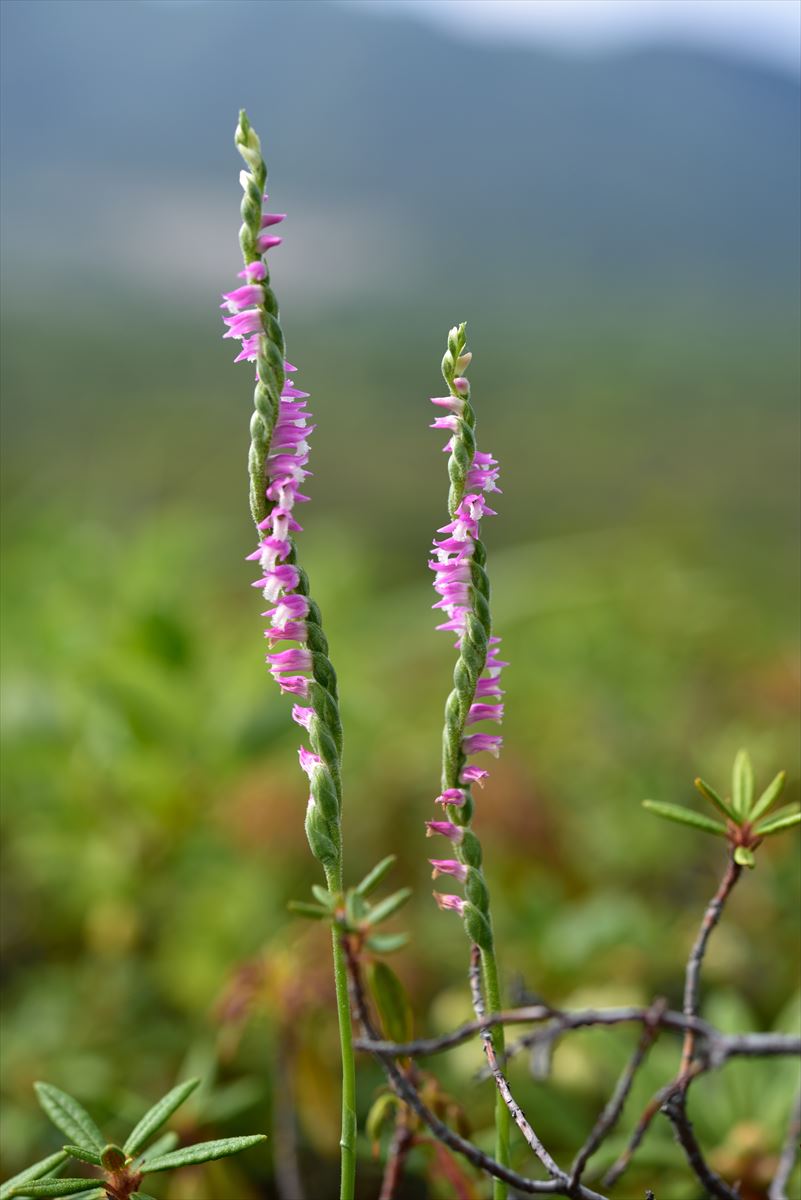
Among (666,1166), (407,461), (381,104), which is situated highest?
(381,104)

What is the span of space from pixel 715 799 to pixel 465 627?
205 mm

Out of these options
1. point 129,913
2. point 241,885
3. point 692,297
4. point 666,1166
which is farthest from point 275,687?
point 692,297

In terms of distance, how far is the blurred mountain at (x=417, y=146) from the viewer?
17.4 m

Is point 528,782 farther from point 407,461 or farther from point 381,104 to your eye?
point 381,104

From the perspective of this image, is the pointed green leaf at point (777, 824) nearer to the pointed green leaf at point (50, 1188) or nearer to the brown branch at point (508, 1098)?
the brown branch at point (508, 1098)

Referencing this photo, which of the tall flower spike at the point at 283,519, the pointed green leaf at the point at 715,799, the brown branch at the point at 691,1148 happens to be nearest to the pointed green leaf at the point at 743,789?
the pointed green leaf at the point at 715,799

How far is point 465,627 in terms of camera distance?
576 millimetres

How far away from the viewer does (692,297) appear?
55.7 feet

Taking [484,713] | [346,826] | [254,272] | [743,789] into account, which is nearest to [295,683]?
[484,713]

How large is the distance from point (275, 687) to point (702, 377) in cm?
1053

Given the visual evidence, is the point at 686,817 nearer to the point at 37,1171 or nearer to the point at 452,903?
the point at 452,903

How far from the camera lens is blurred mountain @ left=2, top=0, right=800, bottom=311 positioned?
686 inches

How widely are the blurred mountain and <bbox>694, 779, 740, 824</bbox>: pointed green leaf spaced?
14.0 metres

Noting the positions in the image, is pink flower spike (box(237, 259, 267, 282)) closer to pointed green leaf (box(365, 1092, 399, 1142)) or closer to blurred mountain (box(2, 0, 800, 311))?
pointed green leaf (box(365, 1092, 399, 1142))
